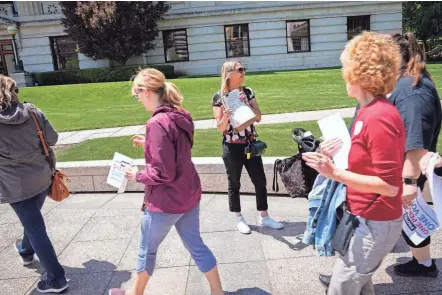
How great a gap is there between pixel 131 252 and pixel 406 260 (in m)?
2.64

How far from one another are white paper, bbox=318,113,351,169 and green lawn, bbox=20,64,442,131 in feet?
28.3

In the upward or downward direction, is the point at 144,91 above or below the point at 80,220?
above

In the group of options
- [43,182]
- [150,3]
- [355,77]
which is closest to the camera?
[355,77]

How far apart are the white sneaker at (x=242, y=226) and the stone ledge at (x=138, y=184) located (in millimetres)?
1142

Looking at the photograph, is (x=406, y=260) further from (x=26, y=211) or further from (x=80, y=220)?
(x=80, y=220)

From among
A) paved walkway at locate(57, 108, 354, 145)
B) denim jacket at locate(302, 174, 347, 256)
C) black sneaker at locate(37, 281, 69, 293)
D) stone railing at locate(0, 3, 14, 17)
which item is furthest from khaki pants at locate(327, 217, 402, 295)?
stone railing at locate(0, 3, 14, 17)

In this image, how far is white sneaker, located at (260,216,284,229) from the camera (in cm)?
448

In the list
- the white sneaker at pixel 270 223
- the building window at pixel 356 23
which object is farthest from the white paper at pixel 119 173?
the building window at pixel 356 23

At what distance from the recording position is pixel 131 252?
13.6 ft

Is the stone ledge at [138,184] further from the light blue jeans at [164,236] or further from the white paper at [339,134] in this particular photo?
the white paper at [339,134]

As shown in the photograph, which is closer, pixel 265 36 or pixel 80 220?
pixel 80 220

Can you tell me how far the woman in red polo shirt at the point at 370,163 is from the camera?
2049 mm

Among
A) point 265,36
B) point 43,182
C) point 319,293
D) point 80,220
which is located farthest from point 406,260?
point 265,36

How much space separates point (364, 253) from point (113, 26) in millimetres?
22634
